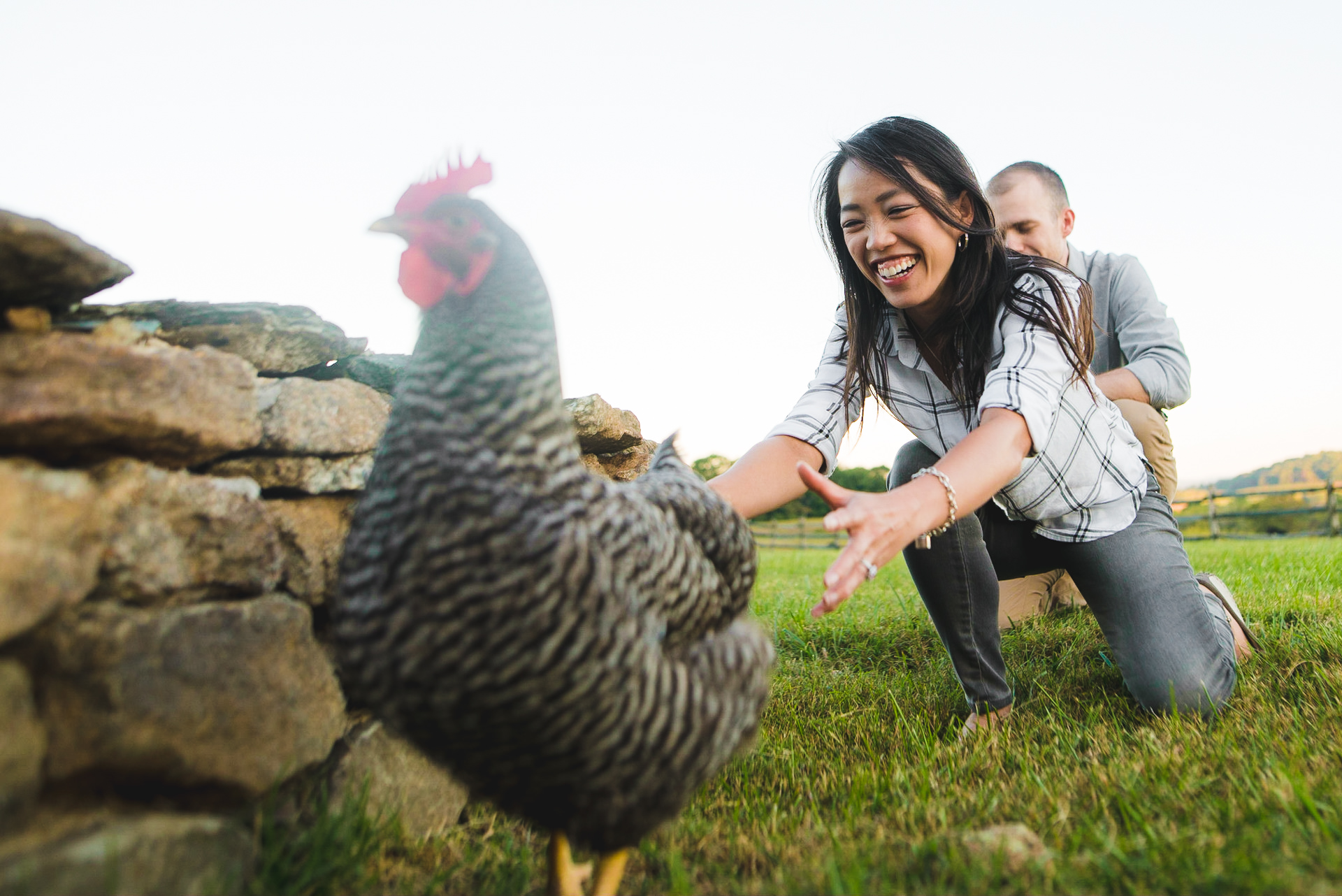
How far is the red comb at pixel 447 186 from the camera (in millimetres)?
1747

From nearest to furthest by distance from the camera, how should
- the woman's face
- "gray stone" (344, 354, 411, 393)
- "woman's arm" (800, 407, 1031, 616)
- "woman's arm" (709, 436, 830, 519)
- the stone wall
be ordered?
the stone wall
"woman's arm" (800, 407, 1031, 616)
"gray stone" (344, 354, 411, 393)
"woman's arm" (709, 436, 830, 519)
the woman's face

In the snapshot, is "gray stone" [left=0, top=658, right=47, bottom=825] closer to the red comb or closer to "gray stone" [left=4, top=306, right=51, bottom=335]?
"gray stone" [left=4, top=306, right=51, bottom=335]

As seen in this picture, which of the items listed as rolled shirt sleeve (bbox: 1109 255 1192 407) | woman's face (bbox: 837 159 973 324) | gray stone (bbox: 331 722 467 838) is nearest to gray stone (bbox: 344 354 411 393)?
gray stone (bbox: 331 722 467 838)

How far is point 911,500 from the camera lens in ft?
7.09

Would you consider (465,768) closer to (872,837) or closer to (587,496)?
(587,496)

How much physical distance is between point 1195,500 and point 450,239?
66.6ft

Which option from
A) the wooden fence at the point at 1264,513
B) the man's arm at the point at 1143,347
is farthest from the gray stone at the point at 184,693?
the wooden fence at the point at 1264,513

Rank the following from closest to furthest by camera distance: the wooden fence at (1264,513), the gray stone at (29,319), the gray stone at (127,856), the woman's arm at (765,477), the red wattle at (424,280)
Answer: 1. the gray stone at (127,856)
2. the gray stone at (29,319)
3. the red wattle at (424,280)
4. the woman's arm at (765,477)
5. the wooden fence at (1264,513)

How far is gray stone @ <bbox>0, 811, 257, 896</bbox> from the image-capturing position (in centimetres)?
121

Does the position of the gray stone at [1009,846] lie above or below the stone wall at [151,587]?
below

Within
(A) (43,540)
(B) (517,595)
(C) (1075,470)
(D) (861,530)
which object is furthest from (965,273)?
(A) (43,540)

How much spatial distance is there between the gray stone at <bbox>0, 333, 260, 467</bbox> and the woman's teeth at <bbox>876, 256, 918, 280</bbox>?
228 centimetres

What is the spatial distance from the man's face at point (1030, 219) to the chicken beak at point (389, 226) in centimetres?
372

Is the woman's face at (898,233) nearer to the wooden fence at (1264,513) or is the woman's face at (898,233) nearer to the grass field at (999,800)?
the grass field at (999,800)
